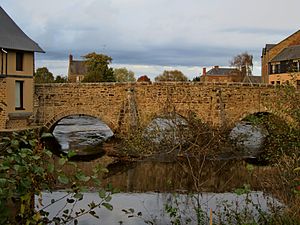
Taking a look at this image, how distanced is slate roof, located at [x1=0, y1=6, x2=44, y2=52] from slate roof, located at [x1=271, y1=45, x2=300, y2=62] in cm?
2336

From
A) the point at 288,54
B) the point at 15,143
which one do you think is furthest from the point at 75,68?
the point at 15,143

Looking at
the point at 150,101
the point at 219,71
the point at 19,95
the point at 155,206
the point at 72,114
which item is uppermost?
the point at 219,71

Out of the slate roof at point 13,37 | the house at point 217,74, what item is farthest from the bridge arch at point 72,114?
the house at point 217,74

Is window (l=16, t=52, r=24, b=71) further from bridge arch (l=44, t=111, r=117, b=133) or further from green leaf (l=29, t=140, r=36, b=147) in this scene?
green leaf (l=29, t=140, r=36, b=147)

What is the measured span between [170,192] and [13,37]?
43.1ft

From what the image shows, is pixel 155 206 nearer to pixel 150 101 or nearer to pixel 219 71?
pixel 150 101

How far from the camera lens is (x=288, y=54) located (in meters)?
38.2

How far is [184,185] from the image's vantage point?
1231cm

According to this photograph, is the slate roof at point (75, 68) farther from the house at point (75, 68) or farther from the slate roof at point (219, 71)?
the slate roof at point (219, 71)

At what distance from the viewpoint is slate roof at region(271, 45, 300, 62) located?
121 feet

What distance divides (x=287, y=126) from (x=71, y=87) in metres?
13.8

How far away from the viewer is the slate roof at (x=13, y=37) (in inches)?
790

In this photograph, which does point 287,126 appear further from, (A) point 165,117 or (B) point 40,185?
(A) point 165,117

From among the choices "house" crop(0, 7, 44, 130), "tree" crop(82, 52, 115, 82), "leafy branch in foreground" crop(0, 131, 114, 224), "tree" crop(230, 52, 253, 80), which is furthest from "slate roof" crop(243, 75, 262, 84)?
"leafy branch in foreground" crop(0, 131, 114, 224)
